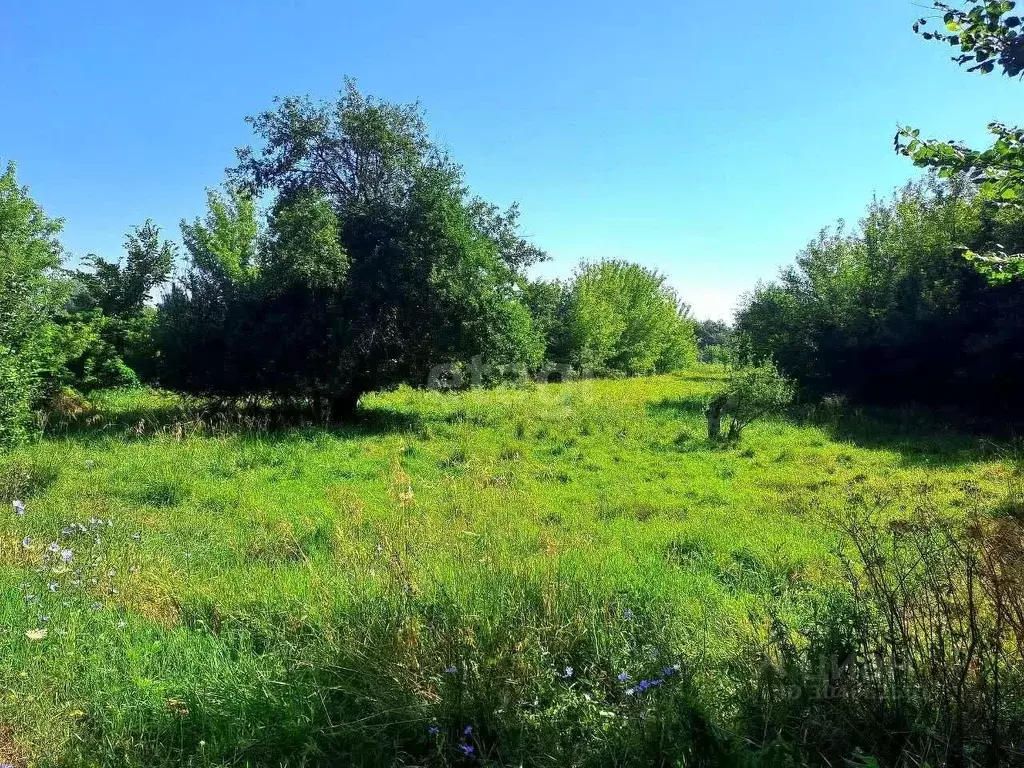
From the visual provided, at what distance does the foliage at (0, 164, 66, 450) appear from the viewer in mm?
8172

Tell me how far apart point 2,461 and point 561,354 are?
→ 97.9ft

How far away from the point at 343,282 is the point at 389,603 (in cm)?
1089

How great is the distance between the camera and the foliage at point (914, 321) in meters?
15.0

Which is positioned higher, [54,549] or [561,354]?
[561,354]

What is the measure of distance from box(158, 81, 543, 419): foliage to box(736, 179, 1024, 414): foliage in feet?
30.3

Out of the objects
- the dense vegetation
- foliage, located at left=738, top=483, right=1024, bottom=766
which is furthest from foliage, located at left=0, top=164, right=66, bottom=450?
foliage, located at left=738, top=483, right=1024, bottom=766

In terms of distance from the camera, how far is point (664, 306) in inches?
1853

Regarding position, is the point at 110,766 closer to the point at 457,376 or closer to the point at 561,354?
the point at 457,376

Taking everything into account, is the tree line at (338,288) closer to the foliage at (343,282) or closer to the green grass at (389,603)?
the foliage at (343,282)

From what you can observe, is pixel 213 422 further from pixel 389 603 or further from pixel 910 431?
pixel 910 431

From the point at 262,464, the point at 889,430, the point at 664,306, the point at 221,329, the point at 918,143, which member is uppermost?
the point at 664,306

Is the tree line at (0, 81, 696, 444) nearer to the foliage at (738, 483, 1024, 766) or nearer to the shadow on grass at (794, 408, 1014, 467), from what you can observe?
the shadow on grass at (794, 408, 1014, 467)

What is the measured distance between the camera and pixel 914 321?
16.5 meters

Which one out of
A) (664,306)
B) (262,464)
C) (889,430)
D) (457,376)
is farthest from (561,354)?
(262,464)
